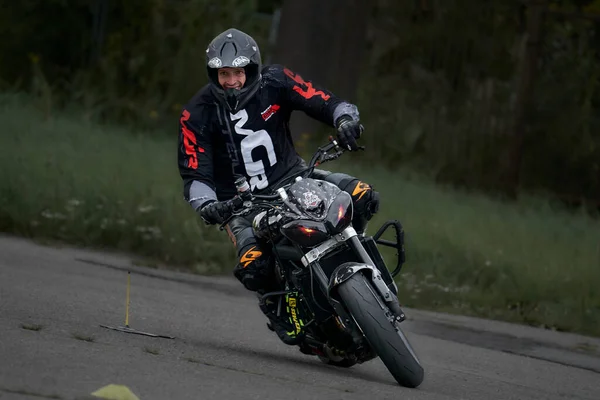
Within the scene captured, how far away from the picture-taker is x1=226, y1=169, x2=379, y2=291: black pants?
7852 mm

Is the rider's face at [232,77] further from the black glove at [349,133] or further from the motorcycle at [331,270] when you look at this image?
the black glove at [349,133]

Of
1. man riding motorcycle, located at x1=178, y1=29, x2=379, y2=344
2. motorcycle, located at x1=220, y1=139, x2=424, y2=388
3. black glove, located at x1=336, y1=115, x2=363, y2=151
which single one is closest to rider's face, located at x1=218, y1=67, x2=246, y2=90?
man riding motorcycle, located at x1=178, y1=29, x2=379, y2=344

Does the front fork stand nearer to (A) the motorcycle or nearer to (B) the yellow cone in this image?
(A) the motorcycle

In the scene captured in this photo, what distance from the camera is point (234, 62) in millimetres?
8047

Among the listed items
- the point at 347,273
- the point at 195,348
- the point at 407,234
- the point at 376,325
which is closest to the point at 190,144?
the point at 195,348

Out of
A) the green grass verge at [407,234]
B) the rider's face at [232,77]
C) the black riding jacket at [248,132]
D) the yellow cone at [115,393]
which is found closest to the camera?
the yellow cone at [115,393]

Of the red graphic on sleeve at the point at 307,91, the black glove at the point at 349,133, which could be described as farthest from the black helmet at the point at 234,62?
the black glove at the point at 349,133

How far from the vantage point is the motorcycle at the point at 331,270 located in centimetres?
737

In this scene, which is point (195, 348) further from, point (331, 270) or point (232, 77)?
point (232, 77)

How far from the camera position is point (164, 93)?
22688 millimetres

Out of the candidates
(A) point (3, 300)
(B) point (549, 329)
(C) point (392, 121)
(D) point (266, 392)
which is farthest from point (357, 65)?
(D) point (266, 392)

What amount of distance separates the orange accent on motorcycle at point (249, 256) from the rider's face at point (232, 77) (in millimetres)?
946

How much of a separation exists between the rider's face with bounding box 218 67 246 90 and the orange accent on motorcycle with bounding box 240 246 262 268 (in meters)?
0.95

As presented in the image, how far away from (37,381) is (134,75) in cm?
1681
